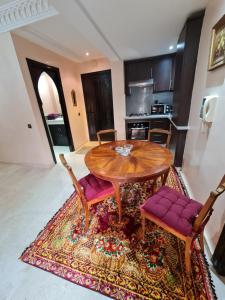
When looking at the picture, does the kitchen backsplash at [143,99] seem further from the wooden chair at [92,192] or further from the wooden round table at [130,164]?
the wooden chair at [92,192]

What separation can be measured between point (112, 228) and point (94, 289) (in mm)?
548

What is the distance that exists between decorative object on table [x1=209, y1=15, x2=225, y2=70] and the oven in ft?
8.06

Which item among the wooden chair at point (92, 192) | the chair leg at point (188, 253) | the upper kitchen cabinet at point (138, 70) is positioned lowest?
the chair leg at point (188, 253)

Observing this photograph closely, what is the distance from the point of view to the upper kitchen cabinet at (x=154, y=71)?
3412 mm

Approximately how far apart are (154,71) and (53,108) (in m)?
3.80

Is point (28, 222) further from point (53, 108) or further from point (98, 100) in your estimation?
point (53, 108)

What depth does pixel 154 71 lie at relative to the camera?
3525 mm

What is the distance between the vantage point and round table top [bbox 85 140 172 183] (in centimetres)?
132

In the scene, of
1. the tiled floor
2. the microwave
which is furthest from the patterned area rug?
the microwave

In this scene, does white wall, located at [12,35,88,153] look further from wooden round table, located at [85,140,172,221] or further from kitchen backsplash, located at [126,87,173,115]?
wooden round table, located at [85,140,172,221]

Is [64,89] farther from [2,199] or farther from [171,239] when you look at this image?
[171,239]

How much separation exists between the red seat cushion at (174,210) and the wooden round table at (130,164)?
0.23 meters

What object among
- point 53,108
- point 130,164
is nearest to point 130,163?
point 130,164

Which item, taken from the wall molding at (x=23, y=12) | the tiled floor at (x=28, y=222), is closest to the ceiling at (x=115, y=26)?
the wall molding at (x=23, y=12)
